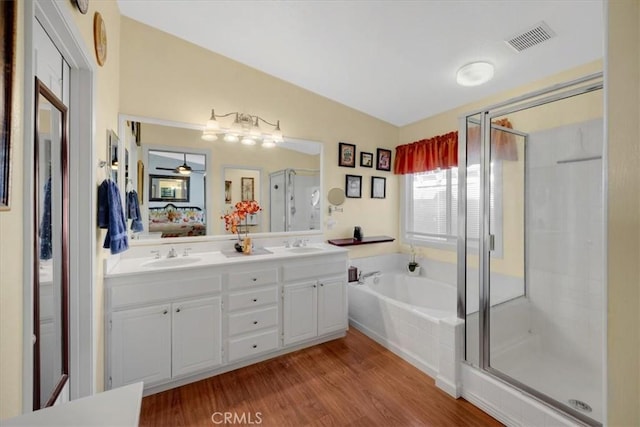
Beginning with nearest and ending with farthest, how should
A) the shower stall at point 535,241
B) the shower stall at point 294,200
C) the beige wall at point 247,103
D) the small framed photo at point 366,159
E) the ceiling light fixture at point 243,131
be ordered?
the shower stall at point 535,241, the beige wall at point 247,103, the ceiling light fixture at point 243,131, the shower stall at point 294,200, the small framed photo at point 366,159

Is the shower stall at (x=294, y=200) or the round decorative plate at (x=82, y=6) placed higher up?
the round decorative plate at (x=82, y=6)

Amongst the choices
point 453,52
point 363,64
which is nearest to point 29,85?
point 363,64

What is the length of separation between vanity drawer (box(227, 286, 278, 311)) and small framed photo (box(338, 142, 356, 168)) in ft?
5.51

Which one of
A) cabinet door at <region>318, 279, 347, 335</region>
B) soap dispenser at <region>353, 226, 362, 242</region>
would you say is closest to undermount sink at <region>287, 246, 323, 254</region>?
cabinet door at <region>318, 279, 347, 335</region>

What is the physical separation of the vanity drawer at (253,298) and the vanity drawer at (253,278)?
0.06 meters

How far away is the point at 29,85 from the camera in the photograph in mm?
796

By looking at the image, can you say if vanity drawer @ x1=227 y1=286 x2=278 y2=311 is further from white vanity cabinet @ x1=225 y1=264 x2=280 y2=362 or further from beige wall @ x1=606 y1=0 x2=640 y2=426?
beige wall @ x1=606 y1=0 x2=640 y2=426

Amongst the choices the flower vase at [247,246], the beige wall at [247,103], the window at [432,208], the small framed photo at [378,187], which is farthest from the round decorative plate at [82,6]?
the window at [432,208]

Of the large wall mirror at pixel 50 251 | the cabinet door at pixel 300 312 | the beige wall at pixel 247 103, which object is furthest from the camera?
the cabinet door at pixel 300 312

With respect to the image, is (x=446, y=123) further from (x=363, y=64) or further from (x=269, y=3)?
(x=269, y=3)

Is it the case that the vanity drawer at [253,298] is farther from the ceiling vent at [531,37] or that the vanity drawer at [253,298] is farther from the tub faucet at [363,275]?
the ceiling vent at [531,37]

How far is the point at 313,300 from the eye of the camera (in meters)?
2.54

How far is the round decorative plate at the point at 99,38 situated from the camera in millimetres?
1515

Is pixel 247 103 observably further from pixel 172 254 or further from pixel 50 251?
pixel 50 251
